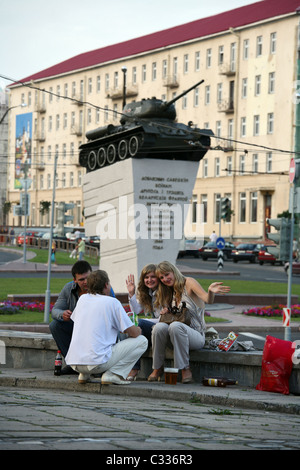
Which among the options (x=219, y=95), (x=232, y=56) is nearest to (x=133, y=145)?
(x=232, y=56)

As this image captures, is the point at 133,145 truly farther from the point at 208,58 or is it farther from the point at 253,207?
the point at 208,58

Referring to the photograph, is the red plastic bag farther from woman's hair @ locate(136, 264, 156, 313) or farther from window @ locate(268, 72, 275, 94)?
window @ locate(268, 72, 275, 94)

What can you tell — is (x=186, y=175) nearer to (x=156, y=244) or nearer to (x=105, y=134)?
(x=156, y=244)

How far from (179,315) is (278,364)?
51.5 inches

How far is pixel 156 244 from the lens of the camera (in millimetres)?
27328

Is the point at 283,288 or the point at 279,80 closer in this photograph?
the point at 283,288

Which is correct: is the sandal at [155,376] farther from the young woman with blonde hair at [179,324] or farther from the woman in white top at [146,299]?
the woman in white top at [146,299]

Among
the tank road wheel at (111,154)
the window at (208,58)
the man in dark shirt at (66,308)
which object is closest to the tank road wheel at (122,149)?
the tank road wheel at (111,154)

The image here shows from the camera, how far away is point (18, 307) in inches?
897

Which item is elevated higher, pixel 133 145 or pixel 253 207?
pixel 253 207

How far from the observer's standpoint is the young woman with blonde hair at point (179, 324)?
1056 cm

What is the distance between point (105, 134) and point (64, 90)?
246ft

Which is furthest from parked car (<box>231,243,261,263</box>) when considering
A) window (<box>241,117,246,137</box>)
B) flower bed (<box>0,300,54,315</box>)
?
flower bed (<box>0,300,54,315</box>)
